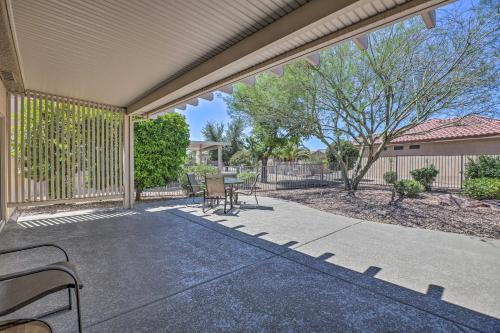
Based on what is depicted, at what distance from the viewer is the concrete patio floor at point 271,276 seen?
2.21 m

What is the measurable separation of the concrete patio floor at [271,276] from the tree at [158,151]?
3.42 m

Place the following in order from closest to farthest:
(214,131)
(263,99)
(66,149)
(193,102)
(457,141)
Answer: (193,102)
(66,149)
(263,99)
(457,141)
(214,131)

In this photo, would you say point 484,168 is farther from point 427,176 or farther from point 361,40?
point 361,40

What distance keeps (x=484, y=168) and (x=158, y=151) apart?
12342mm

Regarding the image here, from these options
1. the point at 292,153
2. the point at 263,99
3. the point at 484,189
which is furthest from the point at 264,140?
the point at 484,189

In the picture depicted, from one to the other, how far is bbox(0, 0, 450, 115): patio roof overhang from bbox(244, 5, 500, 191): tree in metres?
5.16

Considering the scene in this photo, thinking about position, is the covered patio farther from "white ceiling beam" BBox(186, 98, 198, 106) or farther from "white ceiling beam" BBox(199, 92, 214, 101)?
"white ceiling beam" BBox(186, 98, 198, 106)

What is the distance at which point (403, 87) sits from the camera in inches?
330

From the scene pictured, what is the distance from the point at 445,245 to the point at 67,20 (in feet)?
20.0

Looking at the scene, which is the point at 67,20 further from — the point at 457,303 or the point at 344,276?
the point at 457,303

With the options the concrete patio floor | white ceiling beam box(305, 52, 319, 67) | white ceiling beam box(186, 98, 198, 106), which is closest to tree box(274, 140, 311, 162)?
white ceiling beam box(186, 98, 198, 106)

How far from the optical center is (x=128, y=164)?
7539 millimetres

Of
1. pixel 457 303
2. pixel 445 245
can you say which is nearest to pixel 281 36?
pixel 457 303

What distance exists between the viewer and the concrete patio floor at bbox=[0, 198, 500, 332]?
221cm
